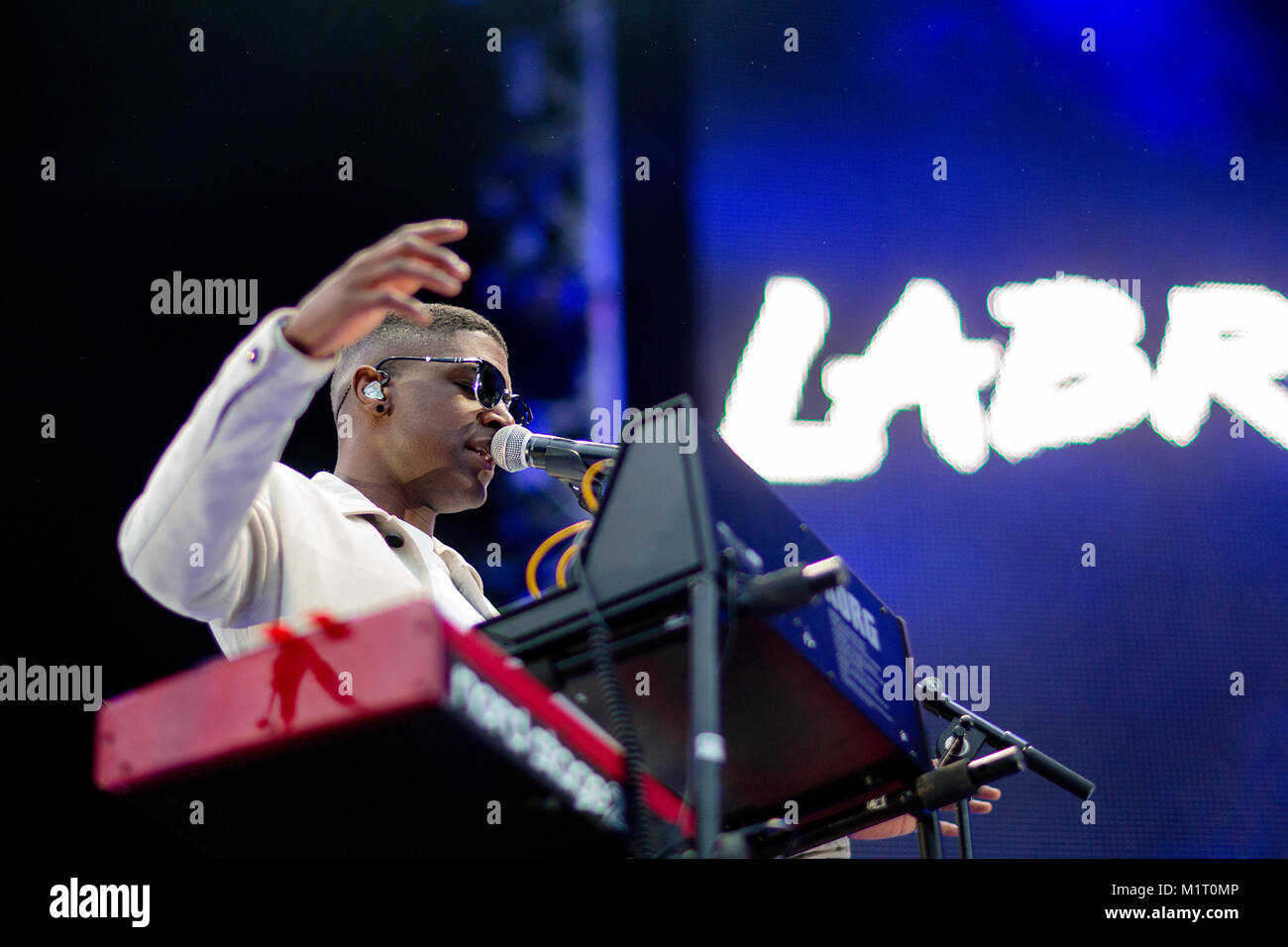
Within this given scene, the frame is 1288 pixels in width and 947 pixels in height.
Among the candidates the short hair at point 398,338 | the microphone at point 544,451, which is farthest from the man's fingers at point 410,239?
the short hair at point 398,338

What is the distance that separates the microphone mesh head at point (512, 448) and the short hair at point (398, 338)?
2.05 feet

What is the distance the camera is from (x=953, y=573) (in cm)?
379

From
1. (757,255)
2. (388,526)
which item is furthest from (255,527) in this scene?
(757,255)

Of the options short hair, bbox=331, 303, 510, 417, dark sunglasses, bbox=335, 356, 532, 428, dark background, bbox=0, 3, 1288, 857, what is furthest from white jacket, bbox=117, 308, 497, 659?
dark background, bbox=0, 3, 1288, 857

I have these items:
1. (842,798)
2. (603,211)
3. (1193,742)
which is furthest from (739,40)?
(842,798)

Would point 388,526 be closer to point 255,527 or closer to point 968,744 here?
point 255,527

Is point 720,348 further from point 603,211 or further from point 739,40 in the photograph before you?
point 739,40

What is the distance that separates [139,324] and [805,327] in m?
1.78

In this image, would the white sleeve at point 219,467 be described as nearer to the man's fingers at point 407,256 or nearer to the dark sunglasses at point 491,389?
the man's fingers at point 407,256

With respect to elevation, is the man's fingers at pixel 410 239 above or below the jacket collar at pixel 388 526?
above

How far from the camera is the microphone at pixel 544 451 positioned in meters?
1.99

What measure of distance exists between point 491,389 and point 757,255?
1502mm
